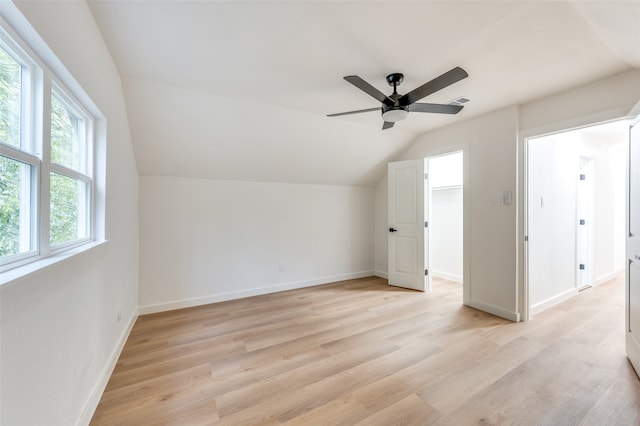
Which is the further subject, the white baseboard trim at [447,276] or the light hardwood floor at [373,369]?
the white baseboard trim at [447,276]

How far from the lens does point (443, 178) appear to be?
4684 mm

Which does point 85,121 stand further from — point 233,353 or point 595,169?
point 595,169

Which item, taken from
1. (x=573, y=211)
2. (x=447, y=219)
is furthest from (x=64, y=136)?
(x=573, y=211)

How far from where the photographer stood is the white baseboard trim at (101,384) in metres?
1.47

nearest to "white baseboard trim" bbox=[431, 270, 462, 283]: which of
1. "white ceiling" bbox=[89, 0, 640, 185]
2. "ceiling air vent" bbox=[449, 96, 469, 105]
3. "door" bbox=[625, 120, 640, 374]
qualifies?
"door" bbox=[625, 120, 640, 374]

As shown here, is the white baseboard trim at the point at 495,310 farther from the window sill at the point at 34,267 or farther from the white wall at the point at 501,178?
the window sill at the point at 34,267

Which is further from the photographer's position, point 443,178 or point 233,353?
point 443,178

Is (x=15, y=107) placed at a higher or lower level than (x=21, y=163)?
higher

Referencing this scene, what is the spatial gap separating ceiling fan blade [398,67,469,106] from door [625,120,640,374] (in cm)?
140

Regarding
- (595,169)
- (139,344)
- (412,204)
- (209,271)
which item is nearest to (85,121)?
(139,344)

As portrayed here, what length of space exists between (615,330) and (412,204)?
2.52m

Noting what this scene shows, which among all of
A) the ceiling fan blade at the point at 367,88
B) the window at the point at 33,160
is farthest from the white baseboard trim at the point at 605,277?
the window at the point at 33,160

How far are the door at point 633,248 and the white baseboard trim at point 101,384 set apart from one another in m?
3.75

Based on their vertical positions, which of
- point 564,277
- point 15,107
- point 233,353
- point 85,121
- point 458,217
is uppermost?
point 85,121
